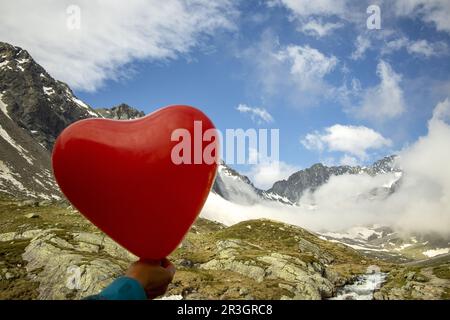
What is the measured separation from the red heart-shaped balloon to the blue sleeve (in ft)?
2.82

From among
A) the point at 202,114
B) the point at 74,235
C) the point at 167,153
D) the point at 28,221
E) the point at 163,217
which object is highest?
the point at 28,221

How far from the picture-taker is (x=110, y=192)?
461 centimetres

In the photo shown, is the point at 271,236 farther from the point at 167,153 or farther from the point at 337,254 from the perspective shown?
the point at 167,153

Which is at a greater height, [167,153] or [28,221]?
[28,221]

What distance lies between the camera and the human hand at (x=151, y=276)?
151 inches

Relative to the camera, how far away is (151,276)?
154 inches

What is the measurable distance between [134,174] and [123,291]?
1.43 m

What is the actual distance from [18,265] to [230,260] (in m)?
23.7

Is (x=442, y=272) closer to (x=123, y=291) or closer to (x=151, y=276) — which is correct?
(x=151, y=276)

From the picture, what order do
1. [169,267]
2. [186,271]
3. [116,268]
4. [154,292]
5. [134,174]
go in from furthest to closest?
[186,271]
[116,268]
[134,174]
[169,267]
[154,292]

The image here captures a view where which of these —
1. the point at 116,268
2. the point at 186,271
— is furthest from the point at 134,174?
the point at 186,271
